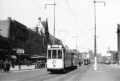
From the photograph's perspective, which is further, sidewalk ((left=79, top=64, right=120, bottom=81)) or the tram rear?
the tram rear

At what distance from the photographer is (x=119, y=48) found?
95500 mm

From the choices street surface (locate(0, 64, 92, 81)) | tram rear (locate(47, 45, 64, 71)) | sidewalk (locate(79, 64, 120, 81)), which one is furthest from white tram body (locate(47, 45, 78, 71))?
sidewalk (locate(79, 64, 120, 81))

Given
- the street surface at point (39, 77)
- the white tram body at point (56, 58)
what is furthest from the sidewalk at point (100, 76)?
the white tram body at point (56, 58)

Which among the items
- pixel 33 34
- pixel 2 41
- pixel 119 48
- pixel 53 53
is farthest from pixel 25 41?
pixel 119 48

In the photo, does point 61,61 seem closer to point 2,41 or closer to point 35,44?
point 2,41

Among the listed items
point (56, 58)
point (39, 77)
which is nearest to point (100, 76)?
point (56, 58)

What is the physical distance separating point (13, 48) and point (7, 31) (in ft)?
13.7

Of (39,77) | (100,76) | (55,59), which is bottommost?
(100,76)

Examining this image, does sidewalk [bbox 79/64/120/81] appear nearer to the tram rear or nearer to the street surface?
the street surface

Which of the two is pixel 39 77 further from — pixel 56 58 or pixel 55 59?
pixel 56 58

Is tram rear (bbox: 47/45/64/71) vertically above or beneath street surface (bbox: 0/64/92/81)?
above

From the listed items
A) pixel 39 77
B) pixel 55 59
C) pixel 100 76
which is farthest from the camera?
pixel 55 59

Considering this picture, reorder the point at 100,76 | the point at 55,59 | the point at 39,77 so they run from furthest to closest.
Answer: the point at 55,59 → the point at 100,76 → the point at 39,77

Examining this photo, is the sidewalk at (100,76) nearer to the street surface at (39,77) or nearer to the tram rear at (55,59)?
the street surface at (39,77)
